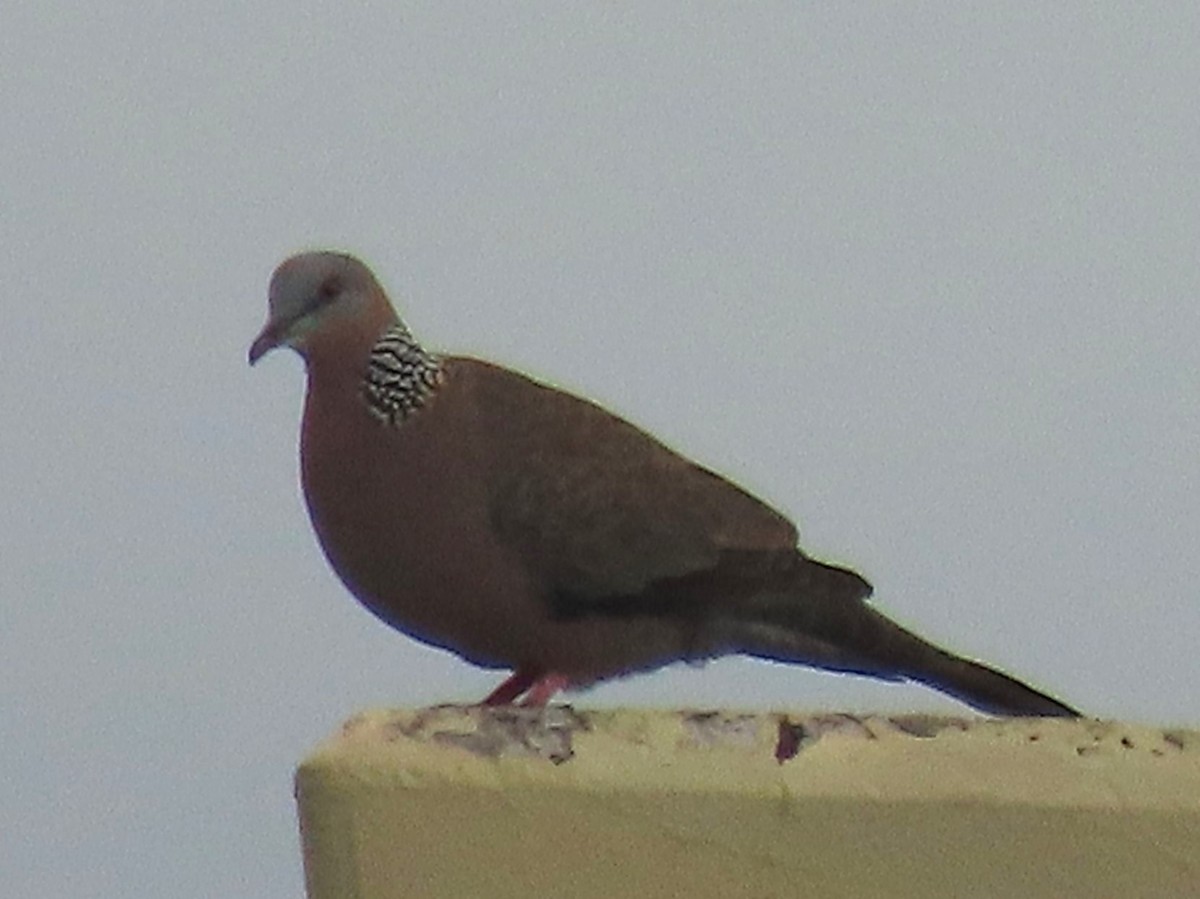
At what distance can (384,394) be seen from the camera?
2.49ft

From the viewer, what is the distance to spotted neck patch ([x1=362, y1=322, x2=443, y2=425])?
76cm

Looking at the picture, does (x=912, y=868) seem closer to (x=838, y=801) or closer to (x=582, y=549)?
(x=838, y=801)

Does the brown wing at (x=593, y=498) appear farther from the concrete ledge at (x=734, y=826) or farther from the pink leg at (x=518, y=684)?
the concrete ledge at (x=734, y=826)

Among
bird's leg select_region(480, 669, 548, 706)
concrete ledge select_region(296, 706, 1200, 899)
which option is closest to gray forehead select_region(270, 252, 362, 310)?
bird's leg select_region(480, 669, 548, 706)

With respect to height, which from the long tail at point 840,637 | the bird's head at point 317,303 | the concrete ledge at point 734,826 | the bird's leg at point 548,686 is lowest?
the concrete ledge at point 734,826

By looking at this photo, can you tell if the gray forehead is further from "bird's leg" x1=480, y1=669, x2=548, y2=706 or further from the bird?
"bird's leg" x1=480, y1=669, x2=548, y2=706

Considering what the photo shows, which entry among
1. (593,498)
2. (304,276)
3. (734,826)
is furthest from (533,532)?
(734,826)

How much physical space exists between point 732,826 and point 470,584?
354 millimetres

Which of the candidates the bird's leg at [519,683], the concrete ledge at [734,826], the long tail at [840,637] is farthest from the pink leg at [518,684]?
the concrete ledge at [734,826]

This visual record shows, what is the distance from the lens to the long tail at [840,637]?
0.85 m

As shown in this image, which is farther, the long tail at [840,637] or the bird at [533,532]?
the long tail at [840,637]

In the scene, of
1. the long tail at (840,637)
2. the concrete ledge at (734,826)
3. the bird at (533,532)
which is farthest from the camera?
the long tail at (840,637)

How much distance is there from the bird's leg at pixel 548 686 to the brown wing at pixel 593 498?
4 centimetres

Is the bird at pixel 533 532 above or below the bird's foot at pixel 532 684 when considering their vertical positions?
above
